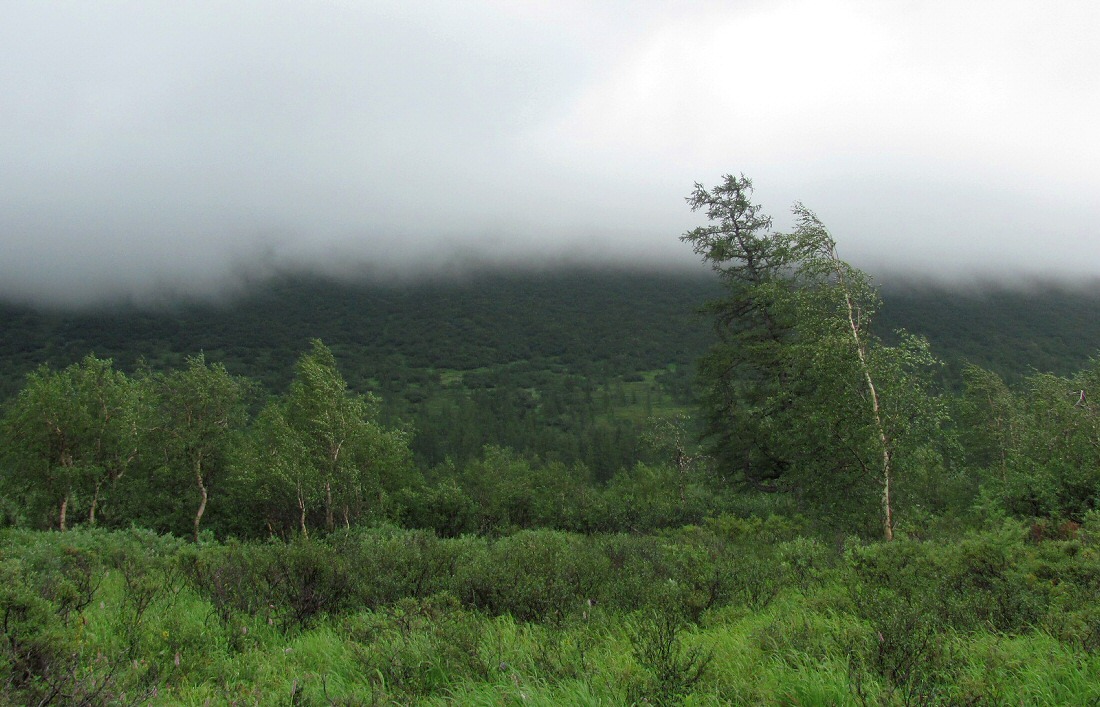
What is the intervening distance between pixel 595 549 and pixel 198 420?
23.3 metres

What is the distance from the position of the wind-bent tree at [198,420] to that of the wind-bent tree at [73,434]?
1747 mm

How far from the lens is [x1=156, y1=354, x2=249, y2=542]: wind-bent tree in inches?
1047

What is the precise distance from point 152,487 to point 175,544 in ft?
53.9

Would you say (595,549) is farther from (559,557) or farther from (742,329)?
(742,329)

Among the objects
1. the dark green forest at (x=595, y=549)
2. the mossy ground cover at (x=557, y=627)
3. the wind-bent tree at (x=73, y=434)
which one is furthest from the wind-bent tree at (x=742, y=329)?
the wind-bent tree at (x=73, y=434)

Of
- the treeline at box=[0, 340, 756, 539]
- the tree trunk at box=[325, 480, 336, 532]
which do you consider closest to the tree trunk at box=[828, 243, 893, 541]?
the treeline at box=[0, 340, 756, 539]

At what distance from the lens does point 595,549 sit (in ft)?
38.2

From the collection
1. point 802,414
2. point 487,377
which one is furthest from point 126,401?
point 487,377

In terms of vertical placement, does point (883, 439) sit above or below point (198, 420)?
above

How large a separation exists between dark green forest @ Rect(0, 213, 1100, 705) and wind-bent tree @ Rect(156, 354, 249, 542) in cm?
17

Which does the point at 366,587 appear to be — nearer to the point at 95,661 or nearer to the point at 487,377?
the point at 95,661

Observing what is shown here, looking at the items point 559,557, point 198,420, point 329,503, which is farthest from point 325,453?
point 559,557

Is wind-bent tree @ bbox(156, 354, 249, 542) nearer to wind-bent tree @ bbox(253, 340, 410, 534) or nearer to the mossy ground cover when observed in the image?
wind-bent tree @ bbox(253, 340, 410, 534)

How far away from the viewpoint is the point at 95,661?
16.8ft
